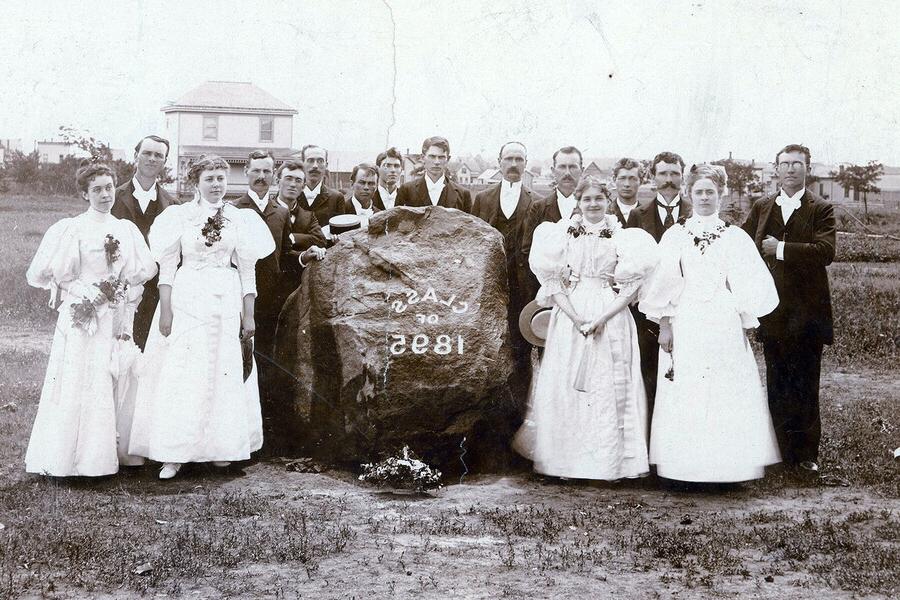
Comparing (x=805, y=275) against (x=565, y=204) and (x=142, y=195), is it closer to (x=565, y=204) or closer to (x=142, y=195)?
(x=565, y=204)

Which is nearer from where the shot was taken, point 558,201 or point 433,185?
point 558,201

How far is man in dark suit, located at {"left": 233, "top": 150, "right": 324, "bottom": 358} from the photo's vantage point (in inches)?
275

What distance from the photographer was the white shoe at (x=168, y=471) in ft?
19.6

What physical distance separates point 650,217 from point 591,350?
1.26 metres

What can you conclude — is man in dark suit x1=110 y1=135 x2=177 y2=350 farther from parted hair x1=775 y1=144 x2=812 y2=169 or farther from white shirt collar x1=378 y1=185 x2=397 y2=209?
parted hair x1=775 y1=144 x2=812 y2=169

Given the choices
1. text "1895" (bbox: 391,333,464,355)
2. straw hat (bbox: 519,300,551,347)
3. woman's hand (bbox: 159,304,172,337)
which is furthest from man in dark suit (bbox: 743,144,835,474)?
woman's hand (bbox: 159,304,172,337)

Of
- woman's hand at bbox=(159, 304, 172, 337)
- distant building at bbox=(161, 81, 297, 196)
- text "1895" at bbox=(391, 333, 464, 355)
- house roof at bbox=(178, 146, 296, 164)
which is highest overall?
distant building at bbox=(161, 81, 297, 196)

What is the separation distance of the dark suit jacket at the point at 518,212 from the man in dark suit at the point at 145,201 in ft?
8.49

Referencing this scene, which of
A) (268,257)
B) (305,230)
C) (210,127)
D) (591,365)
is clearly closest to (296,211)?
(305,230)

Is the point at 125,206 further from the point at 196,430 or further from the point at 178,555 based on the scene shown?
the point at 178,555

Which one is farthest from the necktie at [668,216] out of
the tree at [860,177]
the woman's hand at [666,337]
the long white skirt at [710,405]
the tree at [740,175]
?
the tree at [740,175]

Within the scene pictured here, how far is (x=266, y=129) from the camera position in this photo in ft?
48.4

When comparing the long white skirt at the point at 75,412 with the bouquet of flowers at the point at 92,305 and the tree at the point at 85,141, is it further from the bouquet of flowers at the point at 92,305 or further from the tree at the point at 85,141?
the tree at the point at 85,141

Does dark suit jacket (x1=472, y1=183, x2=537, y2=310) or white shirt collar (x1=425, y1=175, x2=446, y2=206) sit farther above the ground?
white shirt collar (x1=425, y1=175, x2=446, y2=206)
